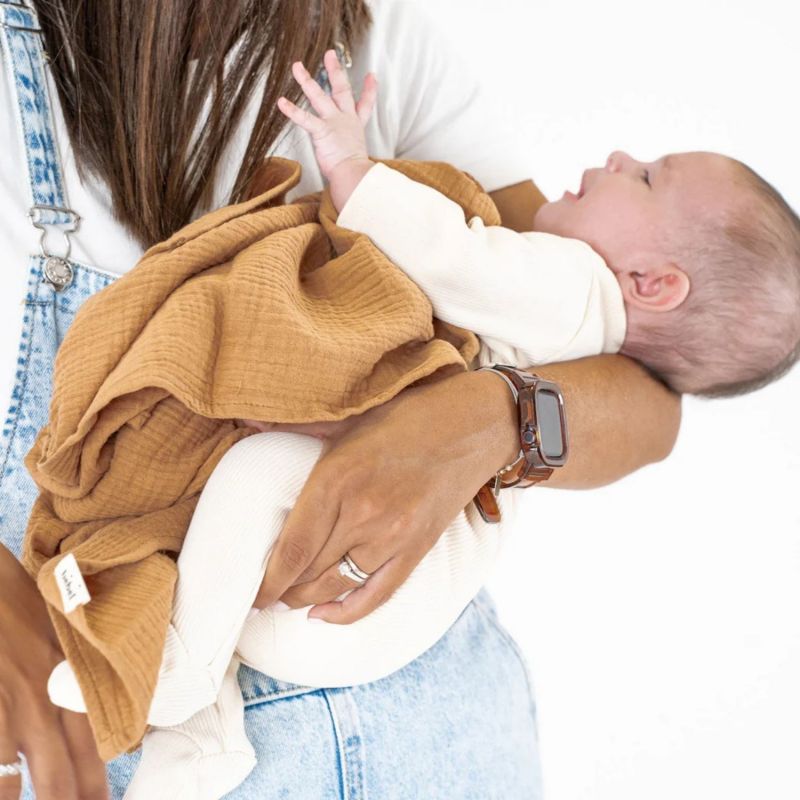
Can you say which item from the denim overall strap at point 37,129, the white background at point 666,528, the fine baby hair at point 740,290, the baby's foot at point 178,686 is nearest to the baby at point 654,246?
the fine baby hair at point 740,290

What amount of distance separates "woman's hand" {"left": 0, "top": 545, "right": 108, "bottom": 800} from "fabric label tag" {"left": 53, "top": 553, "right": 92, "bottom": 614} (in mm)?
77

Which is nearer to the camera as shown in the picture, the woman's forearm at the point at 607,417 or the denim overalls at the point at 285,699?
the denim overalls at the point at 285,699

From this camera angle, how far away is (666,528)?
6.18 ft

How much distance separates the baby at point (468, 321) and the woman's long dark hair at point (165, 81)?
6 centimetres

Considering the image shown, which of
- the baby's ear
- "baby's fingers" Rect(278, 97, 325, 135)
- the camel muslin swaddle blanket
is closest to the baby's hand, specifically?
"baby's fingers" Rect(278, 97, 325, 135)

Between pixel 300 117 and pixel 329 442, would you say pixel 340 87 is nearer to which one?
pixel 300 117

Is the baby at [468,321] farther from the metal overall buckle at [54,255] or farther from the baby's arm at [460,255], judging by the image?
the metal overall buckle at [54,255]

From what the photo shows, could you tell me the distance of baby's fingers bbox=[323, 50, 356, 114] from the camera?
1.11m

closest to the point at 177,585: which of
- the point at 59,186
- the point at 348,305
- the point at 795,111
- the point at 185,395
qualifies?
the point at 185,395

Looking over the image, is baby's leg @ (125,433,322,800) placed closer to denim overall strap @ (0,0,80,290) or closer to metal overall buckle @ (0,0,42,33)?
denim overall strap @ (0,0,80,290)

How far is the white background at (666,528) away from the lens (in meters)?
1.79

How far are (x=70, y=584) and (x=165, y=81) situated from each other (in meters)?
0.55

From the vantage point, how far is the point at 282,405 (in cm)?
88

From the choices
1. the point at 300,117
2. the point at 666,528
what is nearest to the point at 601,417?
the point at 300,117
